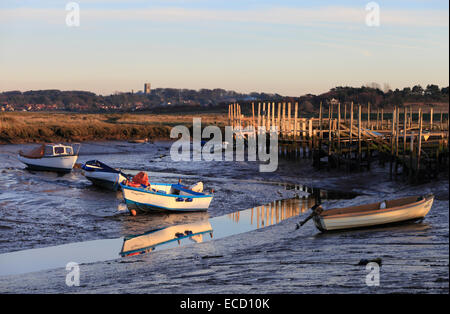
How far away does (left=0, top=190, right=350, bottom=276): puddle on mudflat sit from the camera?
15.4 meters

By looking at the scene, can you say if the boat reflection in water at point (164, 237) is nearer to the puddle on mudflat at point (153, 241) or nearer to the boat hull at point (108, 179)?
the puddle on mudflat at point (153, 241)

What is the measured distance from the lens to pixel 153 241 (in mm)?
18094

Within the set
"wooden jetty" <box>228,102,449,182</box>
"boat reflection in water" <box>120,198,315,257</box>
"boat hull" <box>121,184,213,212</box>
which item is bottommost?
"boat reflection in water" <box>120,198,315,257</box>

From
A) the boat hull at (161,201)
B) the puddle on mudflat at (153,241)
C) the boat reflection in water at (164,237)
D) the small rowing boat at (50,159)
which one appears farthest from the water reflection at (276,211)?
the small rowing boat at (50,159)

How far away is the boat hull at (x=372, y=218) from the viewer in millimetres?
17391

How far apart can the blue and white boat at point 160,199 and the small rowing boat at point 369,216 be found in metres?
6.39

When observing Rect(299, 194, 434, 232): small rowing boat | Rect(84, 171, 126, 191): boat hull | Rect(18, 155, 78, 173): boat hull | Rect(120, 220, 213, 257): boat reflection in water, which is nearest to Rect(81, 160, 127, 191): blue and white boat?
Rect(84, 171, 126, 191): boat hull

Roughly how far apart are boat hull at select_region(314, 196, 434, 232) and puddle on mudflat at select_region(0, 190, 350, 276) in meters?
3.55

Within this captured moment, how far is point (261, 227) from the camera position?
67.5 ft

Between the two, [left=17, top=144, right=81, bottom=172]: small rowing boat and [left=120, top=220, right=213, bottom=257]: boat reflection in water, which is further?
[left=17, top=144, right=81, bottom=172]: small rowing boat

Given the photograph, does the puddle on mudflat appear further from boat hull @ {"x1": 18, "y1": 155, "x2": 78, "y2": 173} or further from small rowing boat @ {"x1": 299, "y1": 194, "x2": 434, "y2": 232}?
boat hull @ {"x1": 18, "y1": 155, "x2": 78, "y2": 173}

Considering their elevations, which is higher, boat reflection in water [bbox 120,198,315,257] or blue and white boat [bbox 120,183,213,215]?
blue and white boat [bbox 120,183,213,215]
